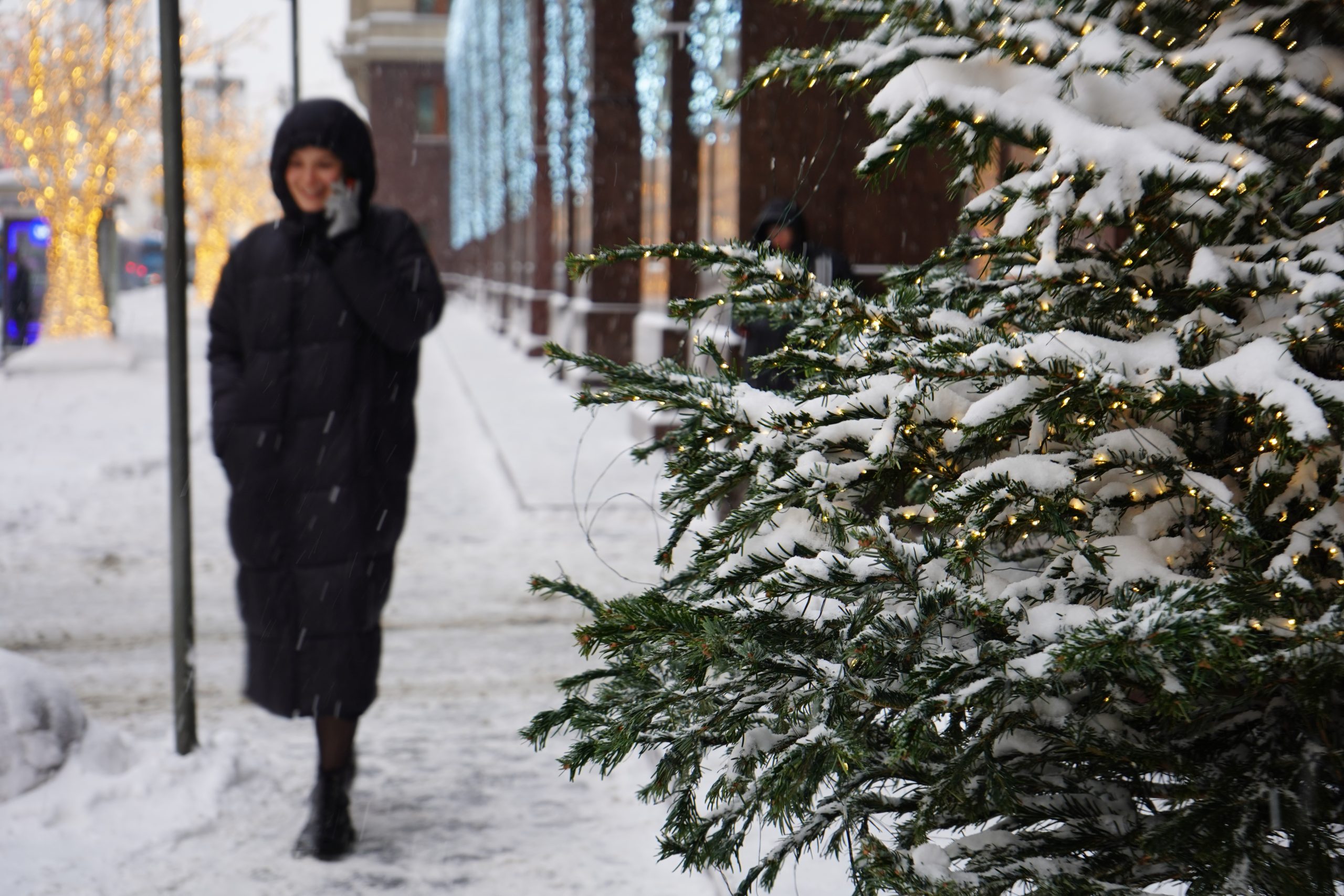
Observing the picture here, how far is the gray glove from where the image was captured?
12.0 feet

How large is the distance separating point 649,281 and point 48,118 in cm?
1102

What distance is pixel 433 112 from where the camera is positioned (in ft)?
213

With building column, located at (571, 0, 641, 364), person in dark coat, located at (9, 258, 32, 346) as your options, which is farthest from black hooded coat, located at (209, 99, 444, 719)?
person in dark coat, located at (9, 258, 32, 346)

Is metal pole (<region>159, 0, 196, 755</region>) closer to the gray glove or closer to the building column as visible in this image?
the gray glove

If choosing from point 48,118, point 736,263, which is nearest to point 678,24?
point 736,263

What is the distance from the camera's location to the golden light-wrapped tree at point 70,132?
65.5 feet

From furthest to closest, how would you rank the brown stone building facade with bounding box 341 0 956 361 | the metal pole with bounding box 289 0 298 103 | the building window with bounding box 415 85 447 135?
the building window with bounding box 415 85 447 135 → the metal pole with bounding box 289 0 298 103 → the brown stone building facade with bounding box 341 0 956 361

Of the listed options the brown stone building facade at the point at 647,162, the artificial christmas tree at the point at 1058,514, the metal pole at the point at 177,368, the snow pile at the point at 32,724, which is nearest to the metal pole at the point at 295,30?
the brown stone building facade at the point at 647,162

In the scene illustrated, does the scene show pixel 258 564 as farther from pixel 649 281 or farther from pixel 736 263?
pixel 649 281

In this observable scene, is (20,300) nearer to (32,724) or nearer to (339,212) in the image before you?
(32,724)

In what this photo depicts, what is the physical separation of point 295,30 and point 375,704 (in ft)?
26.7

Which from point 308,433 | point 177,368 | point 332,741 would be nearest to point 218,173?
point 177,368

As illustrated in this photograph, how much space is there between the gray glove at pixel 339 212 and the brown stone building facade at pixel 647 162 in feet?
2.34

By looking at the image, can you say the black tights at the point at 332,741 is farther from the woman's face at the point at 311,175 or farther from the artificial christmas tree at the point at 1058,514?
the artificial christmas tree at the point at 1058,514
